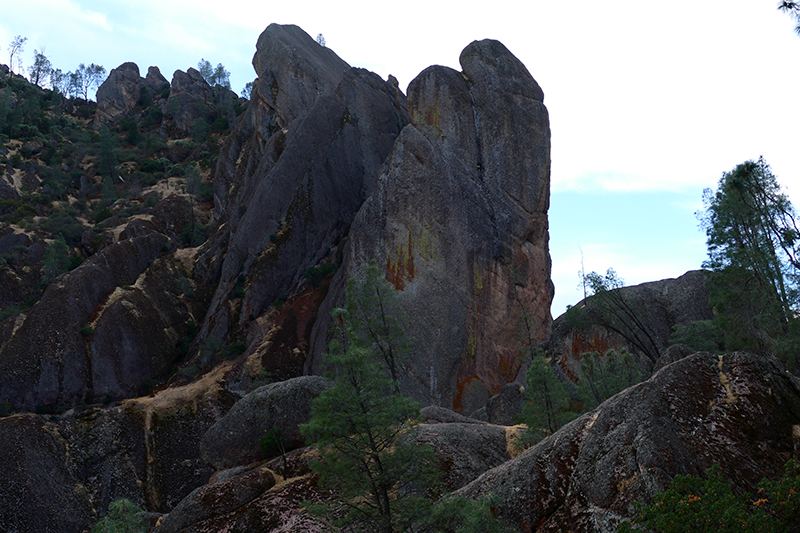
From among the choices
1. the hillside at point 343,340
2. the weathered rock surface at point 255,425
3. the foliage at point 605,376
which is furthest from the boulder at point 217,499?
the foliage at point 605,376

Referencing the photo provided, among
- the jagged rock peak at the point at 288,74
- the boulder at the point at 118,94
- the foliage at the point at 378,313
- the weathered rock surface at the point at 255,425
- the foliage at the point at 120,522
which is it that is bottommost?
the foliage at the point at 120,522

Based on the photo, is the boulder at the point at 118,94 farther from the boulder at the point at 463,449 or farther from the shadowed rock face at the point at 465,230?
the boulder at the point at 463,449

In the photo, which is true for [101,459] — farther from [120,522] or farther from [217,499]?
[120,522]

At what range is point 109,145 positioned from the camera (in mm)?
104250

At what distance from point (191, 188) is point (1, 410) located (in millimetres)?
48864

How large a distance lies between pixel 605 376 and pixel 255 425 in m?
23.2

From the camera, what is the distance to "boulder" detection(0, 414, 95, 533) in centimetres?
4247

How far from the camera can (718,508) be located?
1118cm

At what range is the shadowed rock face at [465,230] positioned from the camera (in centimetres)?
5150

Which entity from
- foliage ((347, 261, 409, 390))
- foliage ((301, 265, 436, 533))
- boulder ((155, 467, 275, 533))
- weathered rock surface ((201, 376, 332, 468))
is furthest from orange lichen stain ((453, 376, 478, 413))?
foliage ((301, 265, 436, 533))

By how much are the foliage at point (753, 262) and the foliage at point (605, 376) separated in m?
6.86

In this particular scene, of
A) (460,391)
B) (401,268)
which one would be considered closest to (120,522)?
(460,391)

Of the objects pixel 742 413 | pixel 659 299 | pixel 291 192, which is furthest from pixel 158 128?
pixel 742 413

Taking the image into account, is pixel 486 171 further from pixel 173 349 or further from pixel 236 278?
pixel 173 349
